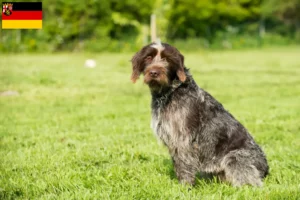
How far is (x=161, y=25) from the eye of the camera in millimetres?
37281

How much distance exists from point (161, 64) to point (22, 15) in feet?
9.45

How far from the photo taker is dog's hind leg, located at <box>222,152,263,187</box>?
18.1 ft

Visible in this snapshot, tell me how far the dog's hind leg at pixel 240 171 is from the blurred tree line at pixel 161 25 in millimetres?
30550

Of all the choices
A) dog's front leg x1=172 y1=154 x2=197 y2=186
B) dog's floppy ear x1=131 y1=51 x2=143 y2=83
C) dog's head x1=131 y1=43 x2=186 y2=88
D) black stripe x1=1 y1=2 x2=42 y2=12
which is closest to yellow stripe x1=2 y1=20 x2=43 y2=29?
black stripe x1=1 y1=2 x2=42 y2=12

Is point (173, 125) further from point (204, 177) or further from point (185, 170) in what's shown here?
point (204, 177)

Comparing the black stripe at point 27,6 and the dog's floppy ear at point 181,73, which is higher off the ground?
the black stripe at point 27,6

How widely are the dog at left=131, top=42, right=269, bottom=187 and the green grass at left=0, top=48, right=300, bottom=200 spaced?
21 centimetres

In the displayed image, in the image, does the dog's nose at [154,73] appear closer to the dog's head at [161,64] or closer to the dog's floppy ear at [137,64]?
the dog's head at [161,64]

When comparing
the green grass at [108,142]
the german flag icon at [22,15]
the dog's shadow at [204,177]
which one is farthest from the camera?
the german flag icon at [22,15]

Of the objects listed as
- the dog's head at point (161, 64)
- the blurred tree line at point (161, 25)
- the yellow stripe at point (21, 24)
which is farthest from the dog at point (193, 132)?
the blurred tree line at point (161, 25)

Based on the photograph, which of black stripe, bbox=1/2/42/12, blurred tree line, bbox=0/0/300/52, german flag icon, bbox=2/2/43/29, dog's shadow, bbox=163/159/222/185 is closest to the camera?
dog's shadow, bbox=163/159/222/185

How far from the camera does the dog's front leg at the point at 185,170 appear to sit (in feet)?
18.6

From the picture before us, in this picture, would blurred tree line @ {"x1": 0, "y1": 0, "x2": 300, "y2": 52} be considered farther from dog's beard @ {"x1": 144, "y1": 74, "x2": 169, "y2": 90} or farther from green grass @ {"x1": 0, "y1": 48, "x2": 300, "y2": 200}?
dog's beard @ {"x1": 144, "y1": 74, "x2": 169, "y2": 90}

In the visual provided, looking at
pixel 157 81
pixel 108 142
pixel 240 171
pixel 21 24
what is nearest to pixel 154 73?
pixel 157 81
